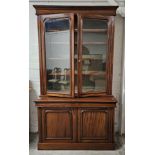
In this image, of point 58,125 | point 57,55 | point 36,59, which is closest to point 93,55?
point 57,55

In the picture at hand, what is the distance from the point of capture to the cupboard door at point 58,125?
2529 millimetres

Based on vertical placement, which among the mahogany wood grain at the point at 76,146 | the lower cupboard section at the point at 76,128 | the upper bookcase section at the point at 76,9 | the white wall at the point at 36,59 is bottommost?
the mahogany wood grain at the point at 76,146

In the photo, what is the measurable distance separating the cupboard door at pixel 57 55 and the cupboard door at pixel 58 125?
26 centimetres

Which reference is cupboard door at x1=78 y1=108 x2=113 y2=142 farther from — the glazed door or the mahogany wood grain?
the glazed door

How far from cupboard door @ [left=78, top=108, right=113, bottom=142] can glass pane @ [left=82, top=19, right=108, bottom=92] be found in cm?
33

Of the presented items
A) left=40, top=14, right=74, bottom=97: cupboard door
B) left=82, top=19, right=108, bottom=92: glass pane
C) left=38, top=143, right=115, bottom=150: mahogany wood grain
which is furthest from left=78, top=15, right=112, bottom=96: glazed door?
left=38, top=143, right=115, bottom=150: mahogany wood grain

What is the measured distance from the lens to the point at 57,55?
106 inches

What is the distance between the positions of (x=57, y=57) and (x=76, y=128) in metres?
1.07

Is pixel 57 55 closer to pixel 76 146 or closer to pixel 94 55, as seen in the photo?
pixel 94 55

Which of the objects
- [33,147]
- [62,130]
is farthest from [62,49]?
[33,147]

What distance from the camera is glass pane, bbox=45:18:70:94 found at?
8.52 ft

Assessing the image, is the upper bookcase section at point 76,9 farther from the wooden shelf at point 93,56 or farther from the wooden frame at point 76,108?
the wooden shelf at point 93,56

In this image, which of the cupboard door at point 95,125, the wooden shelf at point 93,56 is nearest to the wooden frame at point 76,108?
the cupboard door at point 95,125
